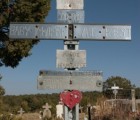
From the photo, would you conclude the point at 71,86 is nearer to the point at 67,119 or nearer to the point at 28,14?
the point at 67,119

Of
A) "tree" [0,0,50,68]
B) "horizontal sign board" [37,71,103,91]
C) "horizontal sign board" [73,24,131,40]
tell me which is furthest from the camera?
"tree" [0,0,50,68]

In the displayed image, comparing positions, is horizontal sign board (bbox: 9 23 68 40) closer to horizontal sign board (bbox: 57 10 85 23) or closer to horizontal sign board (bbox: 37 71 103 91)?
horizontal sign board (bbox: 57 10 85 23)

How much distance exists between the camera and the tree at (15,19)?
2169 cm

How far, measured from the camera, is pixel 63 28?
5.22m

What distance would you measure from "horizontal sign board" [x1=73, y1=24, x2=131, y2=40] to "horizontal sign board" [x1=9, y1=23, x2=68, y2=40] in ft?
0.56

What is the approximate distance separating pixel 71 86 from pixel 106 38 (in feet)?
2.40

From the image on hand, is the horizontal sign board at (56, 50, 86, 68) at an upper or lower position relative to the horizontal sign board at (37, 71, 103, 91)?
upper

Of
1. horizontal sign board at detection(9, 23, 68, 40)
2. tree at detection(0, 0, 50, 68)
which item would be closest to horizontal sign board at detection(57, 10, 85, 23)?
horizontal sign board at detection(9, 23, 68, 40)

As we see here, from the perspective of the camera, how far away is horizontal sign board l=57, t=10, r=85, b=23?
5281 mm

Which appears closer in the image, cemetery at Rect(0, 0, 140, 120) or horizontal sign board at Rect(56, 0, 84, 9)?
cemetery at Rect(0, 0, 140, 120)

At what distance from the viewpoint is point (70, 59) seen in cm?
517

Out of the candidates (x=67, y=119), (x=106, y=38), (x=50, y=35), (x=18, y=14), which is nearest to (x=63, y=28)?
(x=50, y=35)

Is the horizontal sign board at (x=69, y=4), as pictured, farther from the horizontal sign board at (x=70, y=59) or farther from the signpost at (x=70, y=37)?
the horizontal sign board at (x=70, y=59)

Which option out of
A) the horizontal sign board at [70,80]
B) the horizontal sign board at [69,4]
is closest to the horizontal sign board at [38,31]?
the horizontal sign board at [69,4]
